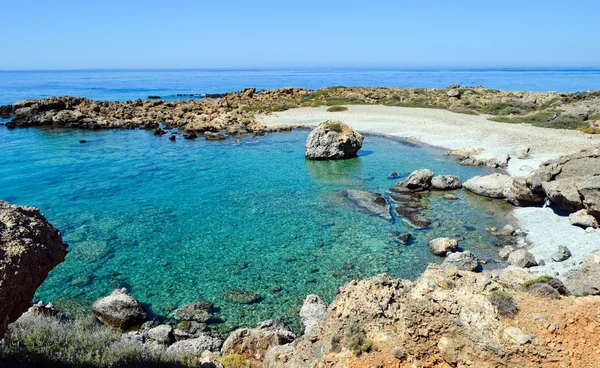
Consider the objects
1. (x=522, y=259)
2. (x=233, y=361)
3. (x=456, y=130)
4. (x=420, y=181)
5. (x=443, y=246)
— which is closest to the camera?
(x=233, y=361)

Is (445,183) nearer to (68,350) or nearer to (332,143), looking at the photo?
(332,143)

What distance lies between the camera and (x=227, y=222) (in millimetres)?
25297

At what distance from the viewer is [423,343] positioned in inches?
352

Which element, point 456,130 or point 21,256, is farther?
point 456,130

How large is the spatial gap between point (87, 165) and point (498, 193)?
120 ft

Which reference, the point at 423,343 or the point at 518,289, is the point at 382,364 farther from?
the point at 518,289

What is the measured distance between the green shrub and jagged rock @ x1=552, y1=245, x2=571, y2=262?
1659 centimetres

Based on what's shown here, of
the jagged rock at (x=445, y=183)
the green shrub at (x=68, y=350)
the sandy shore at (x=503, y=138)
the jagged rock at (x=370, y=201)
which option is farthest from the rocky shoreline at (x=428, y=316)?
the jagged rock at (x=445, y=183)

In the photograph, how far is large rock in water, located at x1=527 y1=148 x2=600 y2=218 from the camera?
70.1 ft

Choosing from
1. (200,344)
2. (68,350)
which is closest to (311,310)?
(200,344)

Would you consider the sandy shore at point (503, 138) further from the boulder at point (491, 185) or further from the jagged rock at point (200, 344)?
the jagged rock at point (200, 344)

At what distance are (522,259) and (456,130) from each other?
33570mm

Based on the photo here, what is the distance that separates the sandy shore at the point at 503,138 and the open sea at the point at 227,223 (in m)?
2.31

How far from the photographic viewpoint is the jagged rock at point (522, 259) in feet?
60.3
